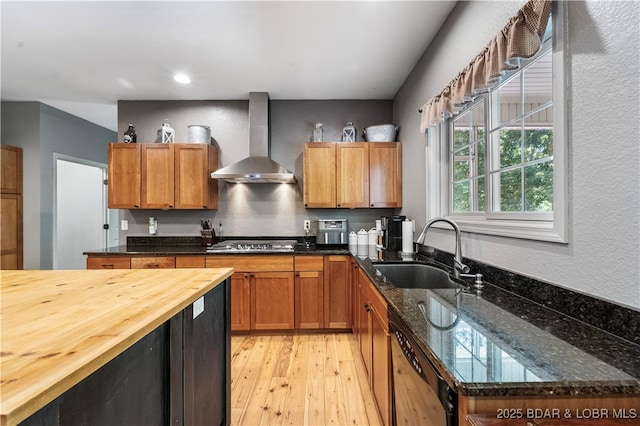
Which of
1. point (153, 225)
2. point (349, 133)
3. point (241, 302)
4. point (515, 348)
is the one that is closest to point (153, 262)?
point (153, 225)

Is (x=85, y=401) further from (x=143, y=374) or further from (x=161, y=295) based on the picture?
(x=161, y=295)

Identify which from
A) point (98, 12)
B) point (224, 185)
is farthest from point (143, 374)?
point (224, 185)

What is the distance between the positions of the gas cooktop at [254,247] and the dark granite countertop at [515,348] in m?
1.88

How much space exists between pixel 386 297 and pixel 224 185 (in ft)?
9.29

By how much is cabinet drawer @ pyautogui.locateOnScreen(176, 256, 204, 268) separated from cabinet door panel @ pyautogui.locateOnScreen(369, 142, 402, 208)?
2.00 metres

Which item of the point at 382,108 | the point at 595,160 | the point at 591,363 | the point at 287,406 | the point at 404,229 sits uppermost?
the point at 382,108

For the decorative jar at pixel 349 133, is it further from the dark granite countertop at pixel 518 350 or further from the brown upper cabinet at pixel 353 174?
the dark granite countertop at pixel 518 350

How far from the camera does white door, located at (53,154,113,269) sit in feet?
14.1

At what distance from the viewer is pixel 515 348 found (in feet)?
2.75

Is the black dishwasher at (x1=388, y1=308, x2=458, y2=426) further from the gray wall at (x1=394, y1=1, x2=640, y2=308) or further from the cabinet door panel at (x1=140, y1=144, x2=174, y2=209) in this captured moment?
the cabinet door panel at (x1=140, y1=144, x2=174, y2=209)

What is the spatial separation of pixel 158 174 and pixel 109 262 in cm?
107

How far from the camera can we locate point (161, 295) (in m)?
1.17

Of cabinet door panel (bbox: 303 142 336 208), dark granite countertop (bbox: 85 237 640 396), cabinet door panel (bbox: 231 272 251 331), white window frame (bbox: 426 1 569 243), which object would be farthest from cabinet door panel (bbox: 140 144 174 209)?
white window frame (bbox: 426 1 569 243)

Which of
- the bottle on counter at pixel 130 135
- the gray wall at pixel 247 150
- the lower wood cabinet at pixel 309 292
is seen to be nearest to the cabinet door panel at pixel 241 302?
the lower wood cabinet at pixel 309 292
